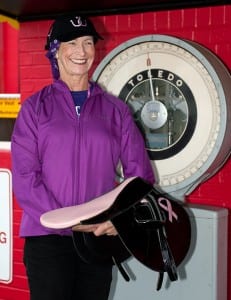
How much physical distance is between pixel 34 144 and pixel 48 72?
3.53ft

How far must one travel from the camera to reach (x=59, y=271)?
1517 mm

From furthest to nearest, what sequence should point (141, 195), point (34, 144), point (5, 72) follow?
point (5, 72), point (34, 144), point (141, 195)

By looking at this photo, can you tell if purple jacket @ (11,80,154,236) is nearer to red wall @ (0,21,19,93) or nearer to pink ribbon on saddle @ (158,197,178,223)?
pink ribbon on saddle @ (158,197,178,223)

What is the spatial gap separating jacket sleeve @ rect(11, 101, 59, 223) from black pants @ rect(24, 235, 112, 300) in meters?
0.09

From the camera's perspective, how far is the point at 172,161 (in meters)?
1.78

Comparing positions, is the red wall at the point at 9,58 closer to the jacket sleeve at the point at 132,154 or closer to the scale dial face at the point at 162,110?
the scale dial face at the point at 162,110

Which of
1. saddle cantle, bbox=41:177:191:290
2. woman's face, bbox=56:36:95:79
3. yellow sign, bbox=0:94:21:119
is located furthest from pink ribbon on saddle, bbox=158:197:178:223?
yellow sign, bbox=0:94:21:119

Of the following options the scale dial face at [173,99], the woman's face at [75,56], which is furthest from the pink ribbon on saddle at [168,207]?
the woman's face at [75,56]

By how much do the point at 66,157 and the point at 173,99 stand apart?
50cm

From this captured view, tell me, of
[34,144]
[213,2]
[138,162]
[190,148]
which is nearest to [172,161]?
[190,148]

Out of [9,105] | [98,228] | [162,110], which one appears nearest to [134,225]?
[98,228]

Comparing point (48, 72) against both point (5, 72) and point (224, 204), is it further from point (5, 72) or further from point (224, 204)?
point (224, 204)

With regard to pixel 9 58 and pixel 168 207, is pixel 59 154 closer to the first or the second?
pixel 168 207

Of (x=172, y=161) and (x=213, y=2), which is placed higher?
(x=213, y=2)
